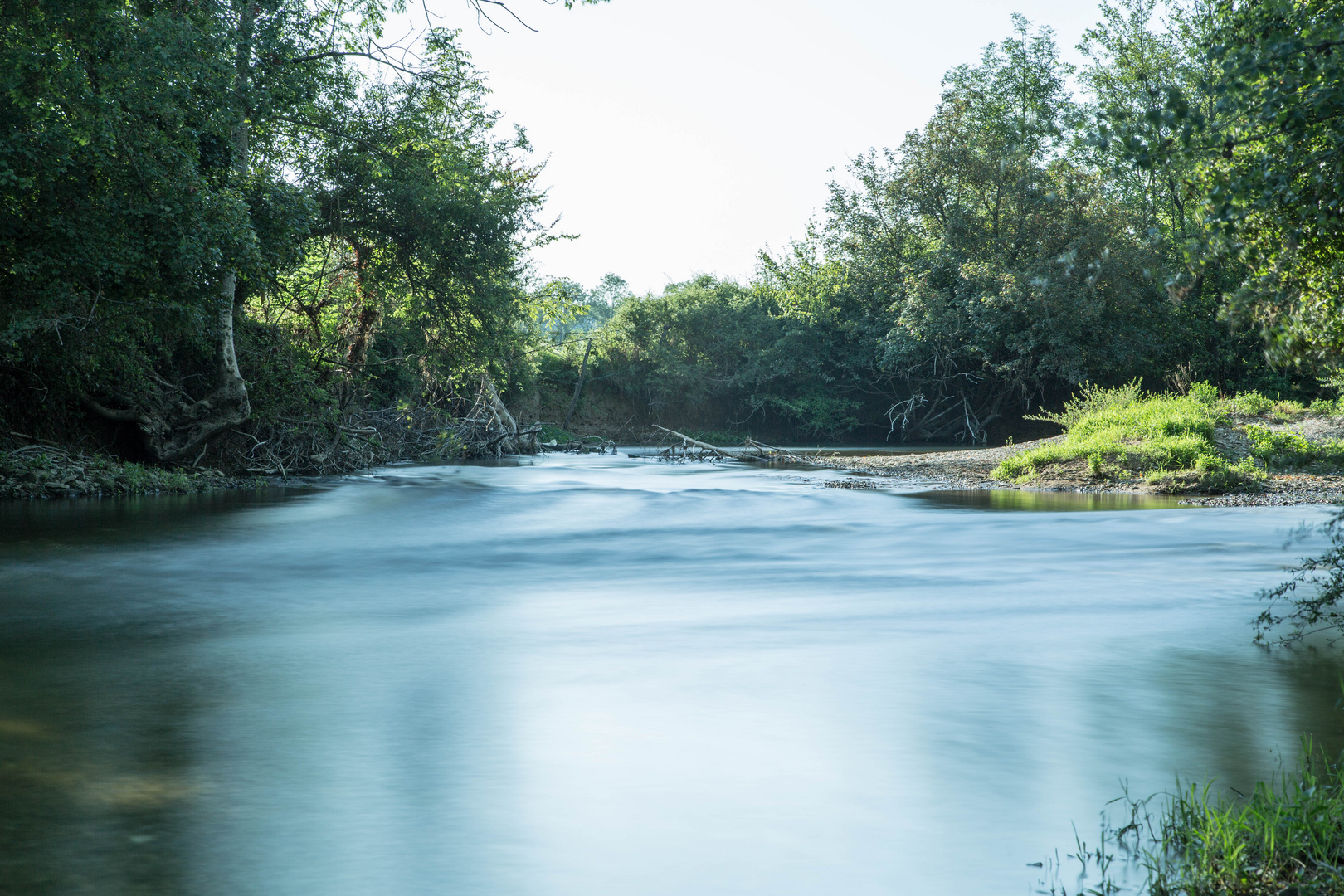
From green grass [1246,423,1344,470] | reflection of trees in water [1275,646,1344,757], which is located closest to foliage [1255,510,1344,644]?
reflection of trees in water [1275,646,1344,757]

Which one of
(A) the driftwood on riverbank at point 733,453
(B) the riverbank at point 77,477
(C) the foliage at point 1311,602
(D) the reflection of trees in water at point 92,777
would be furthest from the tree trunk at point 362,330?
(C) the foliage at point 1311,602

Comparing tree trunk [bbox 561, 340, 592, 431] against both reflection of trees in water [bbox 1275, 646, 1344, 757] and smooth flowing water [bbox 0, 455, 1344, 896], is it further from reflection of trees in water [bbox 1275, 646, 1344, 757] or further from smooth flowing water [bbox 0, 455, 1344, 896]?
reflection of trees in water [bbox 1275, 646, 1344, 757]

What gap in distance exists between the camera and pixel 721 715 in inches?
222

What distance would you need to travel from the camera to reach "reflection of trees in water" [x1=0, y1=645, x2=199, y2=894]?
359 cm

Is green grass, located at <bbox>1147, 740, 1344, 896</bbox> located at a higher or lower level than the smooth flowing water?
higher

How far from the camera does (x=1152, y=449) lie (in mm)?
18750

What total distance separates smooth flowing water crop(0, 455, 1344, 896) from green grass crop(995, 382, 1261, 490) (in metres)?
5.07

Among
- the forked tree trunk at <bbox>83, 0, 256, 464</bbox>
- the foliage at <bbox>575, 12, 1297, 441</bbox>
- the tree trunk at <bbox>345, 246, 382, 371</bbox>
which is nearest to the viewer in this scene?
the forked tree trunk at <bbox>83, 0, 256, 464</bbox>

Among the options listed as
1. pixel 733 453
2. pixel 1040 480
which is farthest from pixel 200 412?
pixel 1040 480

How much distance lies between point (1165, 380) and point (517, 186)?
25.2m

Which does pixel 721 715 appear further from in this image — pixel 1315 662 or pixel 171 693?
pixel 1315 662

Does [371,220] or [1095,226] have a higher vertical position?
[1095,226]

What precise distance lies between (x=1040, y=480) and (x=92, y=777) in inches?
737

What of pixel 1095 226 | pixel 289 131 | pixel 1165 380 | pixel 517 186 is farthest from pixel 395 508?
pixel 1165 380
